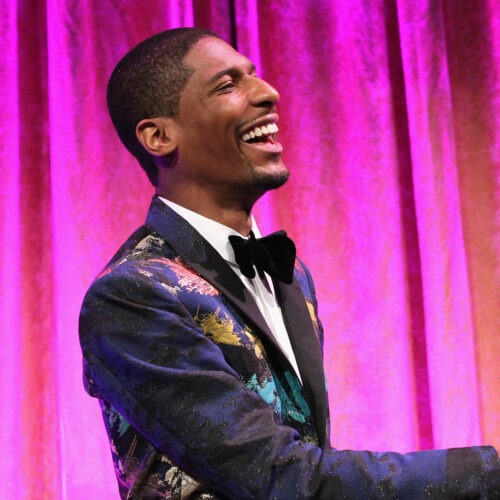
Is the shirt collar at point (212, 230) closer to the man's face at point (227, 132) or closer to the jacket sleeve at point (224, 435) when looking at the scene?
the man's face at point (227, 132)

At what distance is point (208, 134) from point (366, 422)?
1.50 metres

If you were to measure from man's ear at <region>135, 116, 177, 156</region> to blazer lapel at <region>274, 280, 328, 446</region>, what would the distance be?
35 cm

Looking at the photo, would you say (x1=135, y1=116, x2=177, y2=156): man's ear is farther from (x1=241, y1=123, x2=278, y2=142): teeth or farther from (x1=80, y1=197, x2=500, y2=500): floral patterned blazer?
(x1=80, y1=197, x2=500, y2=500): floral patterned blazer

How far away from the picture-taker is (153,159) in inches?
63.2

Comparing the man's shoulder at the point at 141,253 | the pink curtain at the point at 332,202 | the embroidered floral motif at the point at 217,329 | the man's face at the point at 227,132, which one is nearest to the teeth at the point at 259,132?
the man's face at the point at 227,132

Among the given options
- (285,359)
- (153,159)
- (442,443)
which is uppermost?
(153,159)

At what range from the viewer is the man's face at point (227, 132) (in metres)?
1.54

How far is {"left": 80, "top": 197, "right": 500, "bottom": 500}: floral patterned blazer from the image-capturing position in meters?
1.13

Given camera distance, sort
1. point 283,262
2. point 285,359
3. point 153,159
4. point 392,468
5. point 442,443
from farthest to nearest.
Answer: point 442,443
point 153,159
point 283,262
point 285,359
point 392,468

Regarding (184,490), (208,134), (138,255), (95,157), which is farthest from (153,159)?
(95,157)

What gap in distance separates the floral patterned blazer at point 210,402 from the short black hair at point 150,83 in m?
0.33

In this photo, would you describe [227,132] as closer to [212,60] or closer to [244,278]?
[212,60]

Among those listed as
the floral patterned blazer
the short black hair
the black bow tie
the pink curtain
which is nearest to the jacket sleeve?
the floral patterned blazer

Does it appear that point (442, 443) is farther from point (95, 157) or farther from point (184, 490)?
point (184, 490)
